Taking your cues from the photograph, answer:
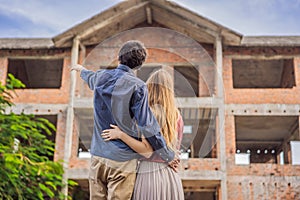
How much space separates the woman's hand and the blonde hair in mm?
254

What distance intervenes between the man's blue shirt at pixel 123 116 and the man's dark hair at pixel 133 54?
4.2 inches

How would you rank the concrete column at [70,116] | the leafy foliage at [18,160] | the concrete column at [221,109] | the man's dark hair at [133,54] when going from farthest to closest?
the concrete column at [70,116]
the concrete column at [221,109]
the leafy foliage at [18,160]
the man's dark hair at [133,54]

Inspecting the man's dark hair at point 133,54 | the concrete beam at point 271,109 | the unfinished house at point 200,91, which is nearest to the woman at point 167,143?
the man's dark hair at point 133,54

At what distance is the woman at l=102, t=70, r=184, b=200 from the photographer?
2.54m

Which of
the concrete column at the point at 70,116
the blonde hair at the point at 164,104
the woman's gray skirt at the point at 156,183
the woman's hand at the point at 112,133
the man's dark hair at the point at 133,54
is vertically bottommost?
the woman's gray skirt at the point at 156,183

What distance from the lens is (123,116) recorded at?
2.52 metres

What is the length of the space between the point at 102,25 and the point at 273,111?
5457mm

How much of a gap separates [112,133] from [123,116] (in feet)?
0.34

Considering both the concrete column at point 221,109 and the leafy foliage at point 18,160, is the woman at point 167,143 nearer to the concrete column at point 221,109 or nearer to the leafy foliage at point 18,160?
the leafy foliage at point 18,160

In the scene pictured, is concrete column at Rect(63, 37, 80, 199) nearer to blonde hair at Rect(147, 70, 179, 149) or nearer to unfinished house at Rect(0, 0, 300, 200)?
unfinished house at Rect(0, 0, 300, 200)

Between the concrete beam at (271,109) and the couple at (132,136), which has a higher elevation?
the concrete beam at (271,109)

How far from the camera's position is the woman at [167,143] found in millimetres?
2541

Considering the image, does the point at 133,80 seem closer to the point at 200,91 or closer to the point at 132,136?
the point at 132,136

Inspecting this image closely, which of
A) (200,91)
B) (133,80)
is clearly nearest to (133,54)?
(133,80)
